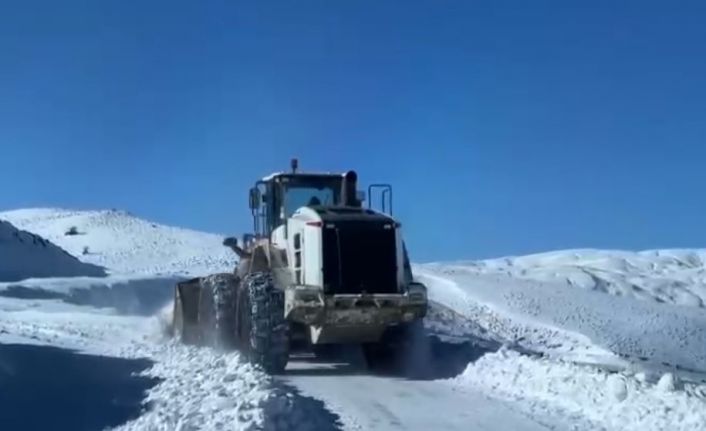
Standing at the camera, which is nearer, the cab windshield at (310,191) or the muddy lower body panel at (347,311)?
the muddy lower body panel at (347,311)

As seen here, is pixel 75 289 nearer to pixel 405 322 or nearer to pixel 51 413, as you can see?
pixel 405 322

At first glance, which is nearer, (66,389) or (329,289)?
(66,389)

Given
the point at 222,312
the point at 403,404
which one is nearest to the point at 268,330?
the point at 222,312

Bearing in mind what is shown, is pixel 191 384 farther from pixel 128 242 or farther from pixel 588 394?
pixel 128 242

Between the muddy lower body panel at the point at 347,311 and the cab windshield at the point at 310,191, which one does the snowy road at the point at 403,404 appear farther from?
the cab windshield at the point at 310,191

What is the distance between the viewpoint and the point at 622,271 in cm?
4806

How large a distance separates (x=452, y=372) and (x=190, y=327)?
7.80 metres

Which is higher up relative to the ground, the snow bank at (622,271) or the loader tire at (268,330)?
the snow bank at (622,271)

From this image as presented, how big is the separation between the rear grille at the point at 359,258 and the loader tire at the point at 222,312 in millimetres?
2897

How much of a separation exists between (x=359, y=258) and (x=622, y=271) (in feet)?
114

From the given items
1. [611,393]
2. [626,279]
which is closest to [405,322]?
[611,393]

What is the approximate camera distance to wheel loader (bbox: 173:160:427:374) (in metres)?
15.6

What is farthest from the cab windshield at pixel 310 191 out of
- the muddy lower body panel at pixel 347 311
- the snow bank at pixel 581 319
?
the snow bank at pixel 581 319

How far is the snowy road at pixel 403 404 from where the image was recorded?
35.9ft
